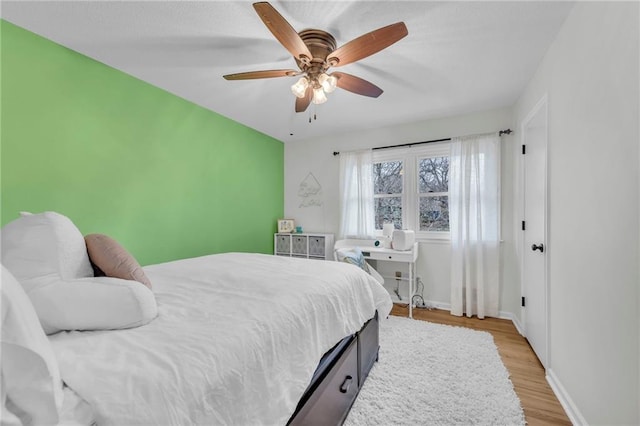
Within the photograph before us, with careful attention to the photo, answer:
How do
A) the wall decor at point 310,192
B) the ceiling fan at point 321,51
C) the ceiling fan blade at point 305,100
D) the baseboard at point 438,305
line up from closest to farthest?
the ceiling fan at point 321,51 < the ceiling fan blade at point 305,100 < the baseboard at point 438,305 < the wall decor at point 310,192

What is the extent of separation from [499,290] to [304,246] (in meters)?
2.50

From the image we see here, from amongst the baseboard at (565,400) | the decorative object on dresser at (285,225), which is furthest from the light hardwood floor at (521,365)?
the decorative object on dresser at (285,225)

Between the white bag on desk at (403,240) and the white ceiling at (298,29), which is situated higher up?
the white ceiling at (298,29)

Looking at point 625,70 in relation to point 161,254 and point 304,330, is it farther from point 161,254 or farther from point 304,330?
point 161,254

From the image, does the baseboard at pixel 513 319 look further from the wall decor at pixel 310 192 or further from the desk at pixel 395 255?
the wall decor at pixel 310 192

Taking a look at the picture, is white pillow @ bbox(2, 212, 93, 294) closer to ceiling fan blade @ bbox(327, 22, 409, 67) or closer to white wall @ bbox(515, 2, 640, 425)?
ceiling fan blade @ bbox(327, 22, 409, 67)

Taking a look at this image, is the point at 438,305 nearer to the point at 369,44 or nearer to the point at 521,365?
the point at 521,365

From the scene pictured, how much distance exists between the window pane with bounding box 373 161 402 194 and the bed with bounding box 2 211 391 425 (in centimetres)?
226

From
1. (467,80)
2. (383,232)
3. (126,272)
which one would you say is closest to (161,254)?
(126,272)

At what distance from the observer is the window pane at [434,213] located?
3557 millimetres

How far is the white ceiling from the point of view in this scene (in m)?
1.65

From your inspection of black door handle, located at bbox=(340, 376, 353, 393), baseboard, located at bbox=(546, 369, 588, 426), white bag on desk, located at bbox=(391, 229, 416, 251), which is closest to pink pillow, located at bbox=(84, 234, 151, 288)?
black door handle, located at bbox=(340, 376, 353, 393)

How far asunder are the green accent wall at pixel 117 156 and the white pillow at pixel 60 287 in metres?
1.27

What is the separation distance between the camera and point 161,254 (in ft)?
8.90
